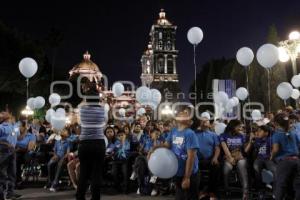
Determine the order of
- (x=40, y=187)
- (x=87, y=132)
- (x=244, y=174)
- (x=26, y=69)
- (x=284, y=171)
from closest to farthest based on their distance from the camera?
(x=87, y=132) < (x=284, y=171) < (x=244, y=174) < (x=40, y=187) < (x=26, y=69)

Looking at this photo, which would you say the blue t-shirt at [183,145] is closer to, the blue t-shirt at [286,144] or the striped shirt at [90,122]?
A: the striped shirt at [90,122]

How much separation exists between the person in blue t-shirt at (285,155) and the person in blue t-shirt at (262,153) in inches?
49.3

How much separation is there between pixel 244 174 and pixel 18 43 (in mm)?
31266

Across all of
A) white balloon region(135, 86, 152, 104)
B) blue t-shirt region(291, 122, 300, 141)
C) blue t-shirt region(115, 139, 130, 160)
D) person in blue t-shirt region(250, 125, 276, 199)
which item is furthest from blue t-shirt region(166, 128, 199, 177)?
white balloon region(135, 86, 152, 104)

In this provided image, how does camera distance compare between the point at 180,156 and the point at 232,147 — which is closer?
the point at 180,156

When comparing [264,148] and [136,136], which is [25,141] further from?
[264,148]

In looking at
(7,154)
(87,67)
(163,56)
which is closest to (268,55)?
(7,154)

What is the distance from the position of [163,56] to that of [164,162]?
345 ft

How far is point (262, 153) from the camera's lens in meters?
8.38

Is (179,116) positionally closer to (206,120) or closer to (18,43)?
(206,120)

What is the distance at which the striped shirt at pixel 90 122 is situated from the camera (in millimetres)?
5734

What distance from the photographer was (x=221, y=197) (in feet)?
30.1

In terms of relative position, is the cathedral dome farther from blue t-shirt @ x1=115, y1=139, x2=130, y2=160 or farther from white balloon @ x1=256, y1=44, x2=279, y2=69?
blue t-shirt @ x1=115, y1=139, x2=130, y2=160

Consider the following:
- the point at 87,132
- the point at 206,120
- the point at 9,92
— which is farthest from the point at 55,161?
the point at 9,92
